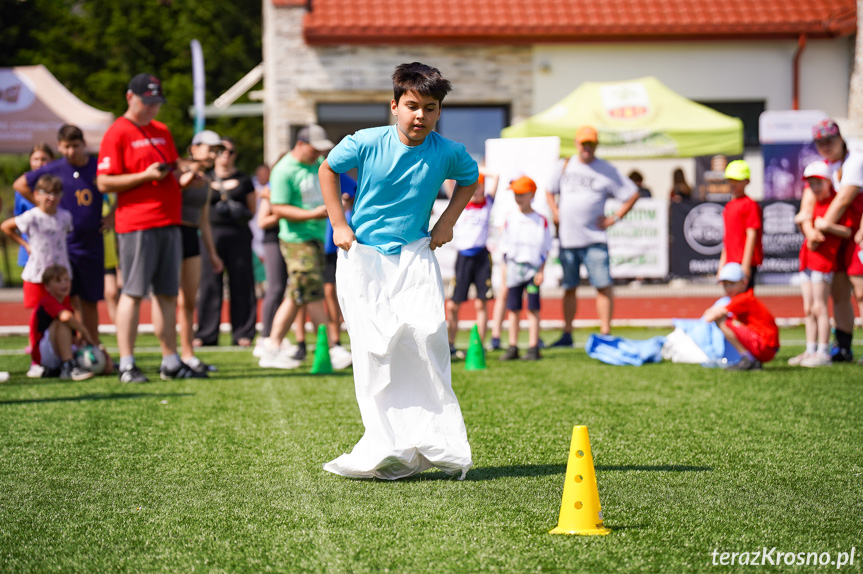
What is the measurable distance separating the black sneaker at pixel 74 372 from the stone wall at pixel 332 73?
1201 centimetres

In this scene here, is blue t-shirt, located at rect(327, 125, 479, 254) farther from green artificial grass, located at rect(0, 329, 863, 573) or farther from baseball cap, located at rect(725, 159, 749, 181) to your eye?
baseball cap, located at rect(725, 159, 749, 181)

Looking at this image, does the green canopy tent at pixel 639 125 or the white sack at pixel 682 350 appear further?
the green canopy tent at pixel 639 125

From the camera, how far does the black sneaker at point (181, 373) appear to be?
7.94 meters

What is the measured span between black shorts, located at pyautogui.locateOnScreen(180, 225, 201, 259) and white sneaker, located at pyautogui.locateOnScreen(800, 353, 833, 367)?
535 centimetres

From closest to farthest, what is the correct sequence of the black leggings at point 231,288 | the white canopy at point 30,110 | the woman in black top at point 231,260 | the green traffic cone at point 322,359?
1. the green traffic cone at point 322,359
2. the woman in black top at point 231,260
3. the black leggings at point 231,288
4. the white canopy at point 30,110

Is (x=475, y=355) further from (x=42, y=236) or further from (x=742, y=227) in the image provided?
(x=42, y=236)

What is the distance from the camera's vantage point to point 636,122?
1717 centimetres

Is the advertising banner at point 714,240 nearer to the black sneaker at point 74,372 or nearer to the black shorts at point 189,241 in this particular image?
the black shorts at point 189,241

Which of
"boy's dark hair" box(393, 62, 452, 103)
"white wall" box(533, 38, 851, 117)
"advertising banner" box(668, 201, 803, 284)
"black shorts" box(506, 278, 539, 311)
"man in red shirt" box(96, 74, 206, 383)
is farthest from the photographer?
"white wall" box(533, 38, 851, 117)

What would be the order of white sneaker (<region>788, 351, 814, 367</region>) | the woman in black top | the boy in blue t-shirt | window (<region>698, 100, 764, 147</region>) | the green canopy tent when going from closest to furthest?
the boy in blue t-shirt
white sneaker (<region>788, 351, 814, 367</region>)
the woman in black top
the green canopy tent
window (<region>698, 100, 764, 147</region>)

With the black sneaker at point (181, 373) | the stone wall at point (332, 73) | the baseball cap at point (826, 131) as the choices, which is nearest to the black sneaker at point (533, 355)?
the black sneaker at point (181, 373)

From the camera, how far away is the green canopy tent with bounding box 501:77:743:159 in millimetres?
16828

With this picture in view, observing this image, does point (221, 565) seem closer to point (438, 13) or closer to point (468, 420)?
point (468, 420)

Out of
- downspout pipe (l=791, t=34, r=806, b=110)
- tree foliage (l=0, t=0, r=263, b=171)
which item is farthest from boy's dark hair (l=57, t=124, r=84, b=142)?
tree foliage (l=0, t=0, r=263, b=171)
